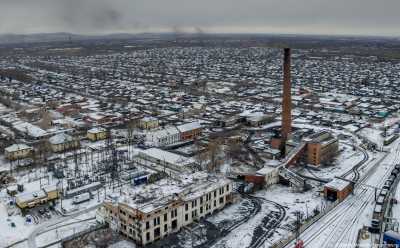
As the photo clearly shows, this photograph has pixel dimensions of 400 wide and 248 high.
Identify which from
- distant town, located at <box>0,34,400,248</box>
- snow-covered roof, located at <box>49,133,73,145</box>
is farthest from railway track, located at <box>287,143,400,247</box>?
snow-covered roof, located at <box>49,133,73,145</box>

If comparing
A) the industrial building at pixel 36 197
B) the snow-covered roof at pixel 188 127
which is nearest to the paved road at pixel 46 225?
the industrial building at pixel 36 197

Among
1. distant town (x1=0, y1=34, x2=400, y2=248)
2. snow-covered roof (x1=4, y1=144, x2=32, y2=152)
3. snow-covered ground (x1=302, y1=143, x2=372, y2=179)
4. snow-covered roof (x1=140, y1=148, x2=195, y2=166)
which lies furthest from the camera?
snow-covered roof (x1=4, y1=144, x2=32, y2=152)

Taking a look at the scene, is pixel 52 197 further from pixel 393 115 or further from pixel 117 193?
pixel 393 115

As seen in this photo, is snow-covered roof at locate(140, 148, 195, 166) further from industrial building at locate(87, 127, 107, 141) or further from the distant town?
industrial building at locate(87, 127, 107, 141)

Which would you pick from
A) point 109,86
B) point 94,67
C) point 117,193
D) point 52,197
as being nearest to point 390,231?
point 117,193

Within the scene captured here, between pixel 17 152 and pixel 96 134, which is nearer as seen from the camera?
pixel 17 152

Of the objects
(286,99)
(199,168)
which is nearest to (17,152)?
(199,168)

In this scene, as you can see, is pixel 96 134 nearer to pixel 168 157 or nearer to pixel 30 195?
pixel 168 157
